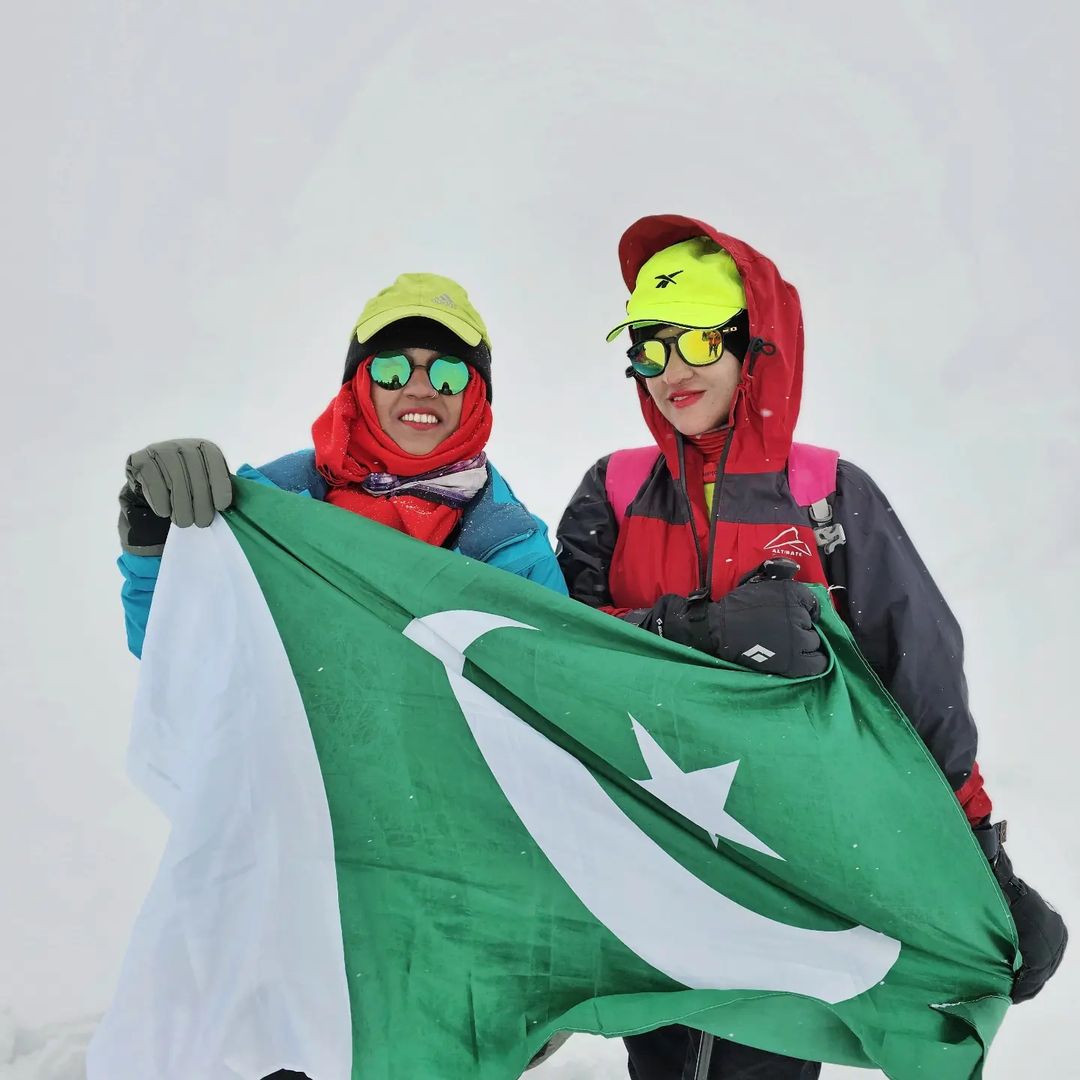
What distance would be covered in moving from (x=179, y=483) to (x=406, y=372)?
0.50 m

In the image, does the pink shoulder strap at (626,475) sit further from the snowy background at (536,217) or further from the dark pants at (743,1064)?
the snowy background at (536,217)

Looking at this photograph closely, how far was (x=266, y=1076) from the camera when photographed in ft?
5.32

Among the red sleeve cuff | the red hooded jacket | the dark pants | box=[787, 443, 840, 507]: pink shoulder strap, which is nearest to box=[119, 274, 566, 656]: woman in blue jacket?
the red hooded jacket

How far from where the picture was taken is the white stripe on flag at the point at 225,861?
148cm

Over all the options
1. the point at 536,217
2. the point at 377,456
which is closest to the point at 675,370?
the point at 377,456

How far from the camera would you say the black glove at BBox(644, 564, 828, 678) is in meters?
1.58

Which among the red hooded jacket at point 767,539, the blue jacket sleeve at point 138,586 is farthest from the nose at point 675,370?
the blue jacket sleeve at point 138,586

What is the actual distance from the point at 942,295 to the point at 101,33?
6546mm

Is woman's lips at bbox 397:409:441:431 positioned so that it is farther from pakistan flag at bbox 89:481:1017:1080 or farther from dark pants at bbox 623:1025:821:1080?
dark pants at bbox 623:1025:821:1080

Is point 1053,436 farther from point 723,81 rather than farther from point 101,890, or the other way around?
point 101,890

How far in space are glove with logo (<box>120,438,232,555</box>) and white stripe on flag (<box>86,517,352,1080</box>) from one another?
4 centimetres

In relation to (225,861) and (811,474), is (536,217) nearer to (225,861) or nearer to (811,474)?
(811,474)

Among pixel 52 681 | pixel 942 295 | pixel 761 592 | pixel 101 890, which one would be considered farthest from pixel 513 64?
pixel 761 592

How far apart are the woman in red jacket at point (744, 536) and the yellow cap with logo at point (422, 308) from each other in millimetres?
302
